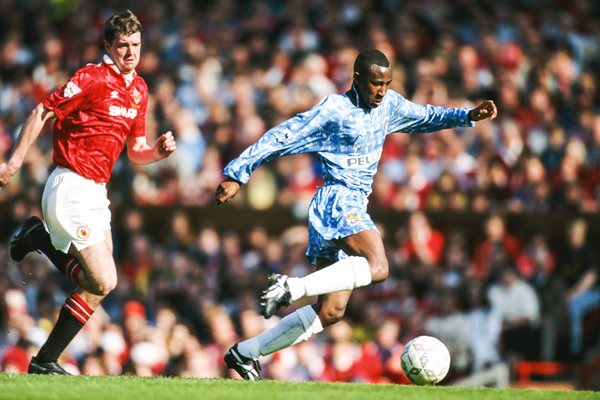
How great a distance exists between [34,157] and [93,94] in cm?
781

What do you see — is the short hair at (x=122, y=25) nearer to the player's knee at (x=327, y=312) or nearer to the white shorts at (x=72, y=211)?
the white shorts at (x=72, y=211)

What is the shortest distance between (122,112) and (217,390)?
2313 mm

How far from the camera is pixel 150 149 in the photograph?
381 inches

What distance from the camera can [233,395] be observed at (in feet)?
27.2

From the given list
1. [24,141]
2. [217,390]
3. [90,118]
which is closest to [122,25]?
[90,118]

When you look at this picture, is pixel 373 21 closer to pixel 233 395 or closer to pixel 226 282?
pixel 226 282

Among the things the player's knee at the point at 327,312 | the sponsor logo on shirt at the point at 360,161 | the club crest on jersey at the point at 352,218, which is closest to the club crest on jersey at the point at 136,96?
the sponsor logo on shirt at the point at 360,161

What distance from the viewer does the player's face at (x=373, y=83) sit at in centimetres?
942

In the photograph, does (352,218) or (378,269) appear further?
(352,218)

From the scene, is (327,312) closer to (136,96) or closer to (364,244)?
(364,244)

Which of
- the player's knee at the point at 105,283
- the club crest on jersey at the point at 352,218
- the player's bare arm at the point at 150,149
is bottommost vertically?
the player's knee at the point at 105,283

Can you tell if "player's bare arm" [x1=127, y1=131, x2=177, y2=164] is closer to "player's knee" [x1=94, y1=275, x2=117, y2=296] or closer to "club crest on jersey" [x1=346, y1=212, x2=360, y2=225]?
"player's knee" [x1=94, y1=275, x2=117, y2=296]

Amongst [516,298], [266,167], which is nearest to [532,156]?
[516,298]

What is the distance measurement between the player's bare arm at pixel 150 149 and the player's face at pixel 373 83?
4.98 ft
